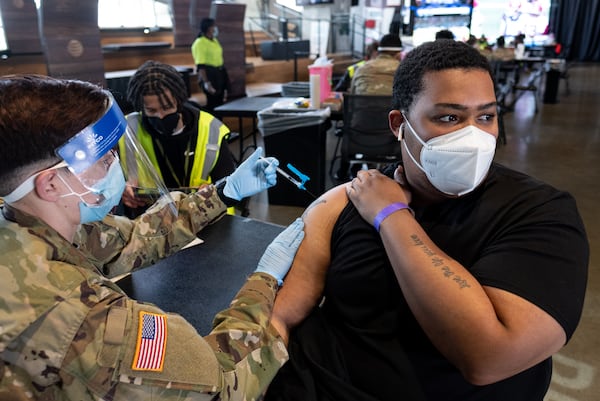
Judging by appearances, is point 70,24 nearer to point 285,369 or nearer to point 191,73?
point 191,73

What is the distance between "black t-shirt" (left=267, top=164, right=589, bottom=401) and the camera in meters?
0.77

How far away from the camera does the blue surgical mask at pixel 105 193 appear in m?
0.77

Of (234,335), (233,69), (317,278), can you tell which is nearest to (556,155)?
(233,69)

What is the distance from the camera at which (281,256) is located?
3.46 ft

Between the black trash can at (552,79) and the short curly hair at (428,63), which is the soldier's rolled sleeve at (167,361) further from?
the black trash can at (552,79)

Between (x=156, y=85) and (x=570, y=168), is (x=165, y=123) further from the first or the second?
(x=570, y=168)

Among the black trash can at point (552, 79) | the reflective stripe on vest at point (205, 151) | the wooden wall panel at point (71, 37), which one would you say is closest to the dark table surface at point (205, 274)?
the reflective stripe on vest at point (205, 151)

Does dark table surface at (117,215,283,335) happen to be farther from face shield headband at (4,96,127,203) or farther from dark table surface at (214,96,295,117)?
dark table surface at (214,96,295,117)

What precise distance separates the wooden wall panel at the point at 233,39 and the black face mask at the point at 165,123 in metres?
4.49

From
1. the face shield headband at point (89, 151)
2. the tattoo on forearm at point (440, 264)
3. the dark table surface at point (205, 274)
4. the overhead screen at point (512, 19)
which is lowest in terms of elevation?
the dark table surface at point (205, 274)

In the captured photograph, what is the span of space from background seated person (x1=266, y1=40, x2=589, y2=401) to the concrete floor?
798 mm

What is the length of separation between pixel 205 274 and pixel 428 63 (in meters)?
0.77

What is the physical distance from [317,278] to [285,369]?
219mm

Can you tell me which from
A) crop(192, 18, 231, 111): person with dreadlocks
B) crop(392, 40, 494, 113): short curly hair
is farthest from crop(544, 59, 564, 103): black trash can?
crop(392, 40, 494, 113): short curly hair
